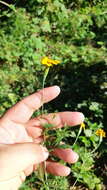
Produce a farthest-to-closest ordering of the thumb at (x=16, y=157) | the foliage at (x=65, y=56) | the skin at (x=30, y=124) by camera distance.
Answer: the foliage at (x=65, y=56)
the skin at (x=30, y=124)
the thumb at (x=16, y=157)

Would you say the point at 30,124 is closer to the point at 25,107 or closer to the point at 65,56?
the point at 25,107

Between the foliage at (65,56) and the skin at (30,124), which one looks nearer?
the skin at (30,124)

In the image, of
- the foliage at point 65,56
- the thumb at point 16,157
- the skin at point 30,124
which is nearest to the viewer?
the thumb at point 16,157

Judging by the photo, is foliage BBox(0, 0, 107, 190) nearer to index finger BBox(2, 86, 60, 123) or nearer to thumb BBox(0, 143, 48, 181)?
index finger BBox(2, 86, 60, 123)

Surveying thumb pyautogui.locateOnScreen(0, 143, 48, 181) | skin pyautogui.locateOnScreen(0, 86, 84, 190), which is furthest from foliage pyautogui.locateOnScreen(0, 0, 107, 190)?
thumb pyautogui.locateOnScreen(0, 143, 48, 181)

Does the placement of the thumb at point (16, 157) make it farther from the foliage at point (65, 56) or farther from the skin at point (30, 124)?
the foliage at point (65, 56)

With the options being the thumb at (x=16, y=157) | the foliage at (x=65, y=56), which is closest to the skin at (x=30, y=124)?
the thumb at (x=16, y=157)
